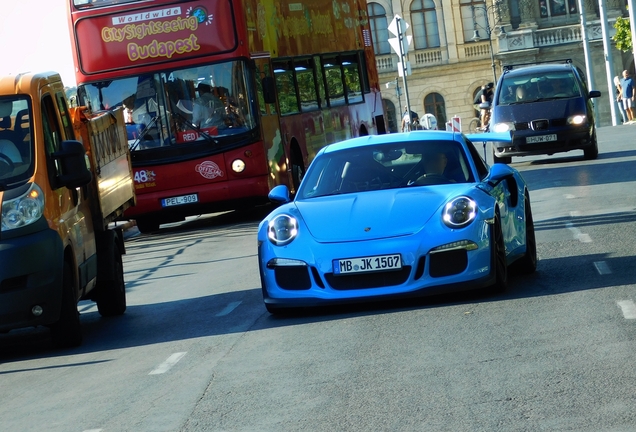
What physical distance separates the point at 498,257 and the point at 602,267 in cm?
162

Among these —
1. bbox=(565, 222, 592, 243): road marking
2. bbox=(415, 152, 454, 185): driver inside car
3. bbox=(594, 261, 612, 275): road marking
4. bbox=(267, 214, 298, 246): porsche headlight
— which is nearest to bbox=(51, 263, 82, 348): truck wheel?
bbox=(267, 214, 298, 246): porsche headlight

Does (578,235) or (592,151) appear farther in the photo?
(592,151)

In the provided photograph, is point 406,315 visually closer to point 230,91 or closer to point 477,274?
point 477,274

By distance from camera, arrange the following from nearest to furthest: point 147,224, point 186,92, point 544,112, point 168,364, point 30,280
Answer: point 168,364, point 30,280, point 186,92, point 147,224, point 544,112

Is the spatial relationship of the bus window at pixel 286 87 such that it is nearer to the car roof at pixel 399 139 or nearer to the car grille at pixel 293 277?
the car roof at pixel 399 139

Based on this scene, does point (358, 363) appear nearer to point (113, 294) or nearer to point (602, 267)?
point (602, 267)

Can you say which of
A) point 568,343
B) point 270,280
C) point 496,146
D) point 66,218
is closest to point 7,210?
point 66,218

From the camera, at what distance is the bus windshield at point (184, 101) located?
21953 mm

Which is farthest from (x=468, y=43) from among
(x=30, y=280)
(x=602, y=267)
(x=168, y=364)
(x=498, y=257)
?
(x=168, y=364)

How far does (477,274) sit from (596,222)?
588 centimetres

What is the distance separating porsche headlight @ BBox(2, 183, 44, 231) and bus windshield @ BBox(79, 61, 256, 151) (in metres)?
11.7

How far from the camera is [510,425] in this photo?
6.14 metres

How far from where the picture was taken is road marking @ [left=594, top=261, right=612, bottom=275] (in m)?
11.3

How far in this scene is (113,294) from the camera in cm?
1257
